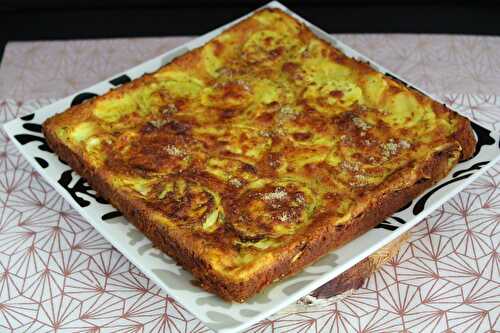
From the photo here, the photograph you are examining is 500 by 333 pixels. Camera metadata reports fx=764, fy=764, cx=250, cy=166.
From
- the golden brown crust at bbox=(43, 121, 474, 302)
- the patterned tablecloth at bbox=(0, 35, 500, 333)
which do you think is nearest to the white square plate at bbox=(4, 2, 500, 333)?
the golden brown crust at bbox=(43, 121, 474, 302)

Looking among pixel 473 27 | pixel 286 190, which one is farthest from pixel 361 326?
pixel 473 27

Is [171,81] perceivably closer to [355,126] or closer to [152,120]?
[152,120]

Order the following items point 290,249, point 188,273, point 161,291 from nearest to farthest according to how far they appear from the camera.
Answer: point 290,249
point 188,273
point 161,291

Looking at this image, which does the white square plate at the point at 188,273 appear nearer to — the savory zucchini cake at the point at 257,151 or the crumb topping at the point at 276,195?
the savory zucchini cake at the point at 257,151

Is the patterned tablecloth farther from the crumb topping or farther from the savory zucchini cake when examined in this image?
the crumb topping

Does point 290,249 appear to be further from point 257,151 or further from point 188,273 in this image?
point 257,151

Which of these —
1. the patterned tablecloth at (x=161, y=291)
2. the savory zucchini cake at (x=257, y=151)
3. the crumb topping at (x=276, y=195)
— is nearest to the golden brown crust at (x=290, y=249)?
the savory zucchini cake at (x=257, y=151)

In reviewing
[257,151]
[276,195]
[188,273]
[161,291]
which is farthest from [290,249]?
[161,291]
